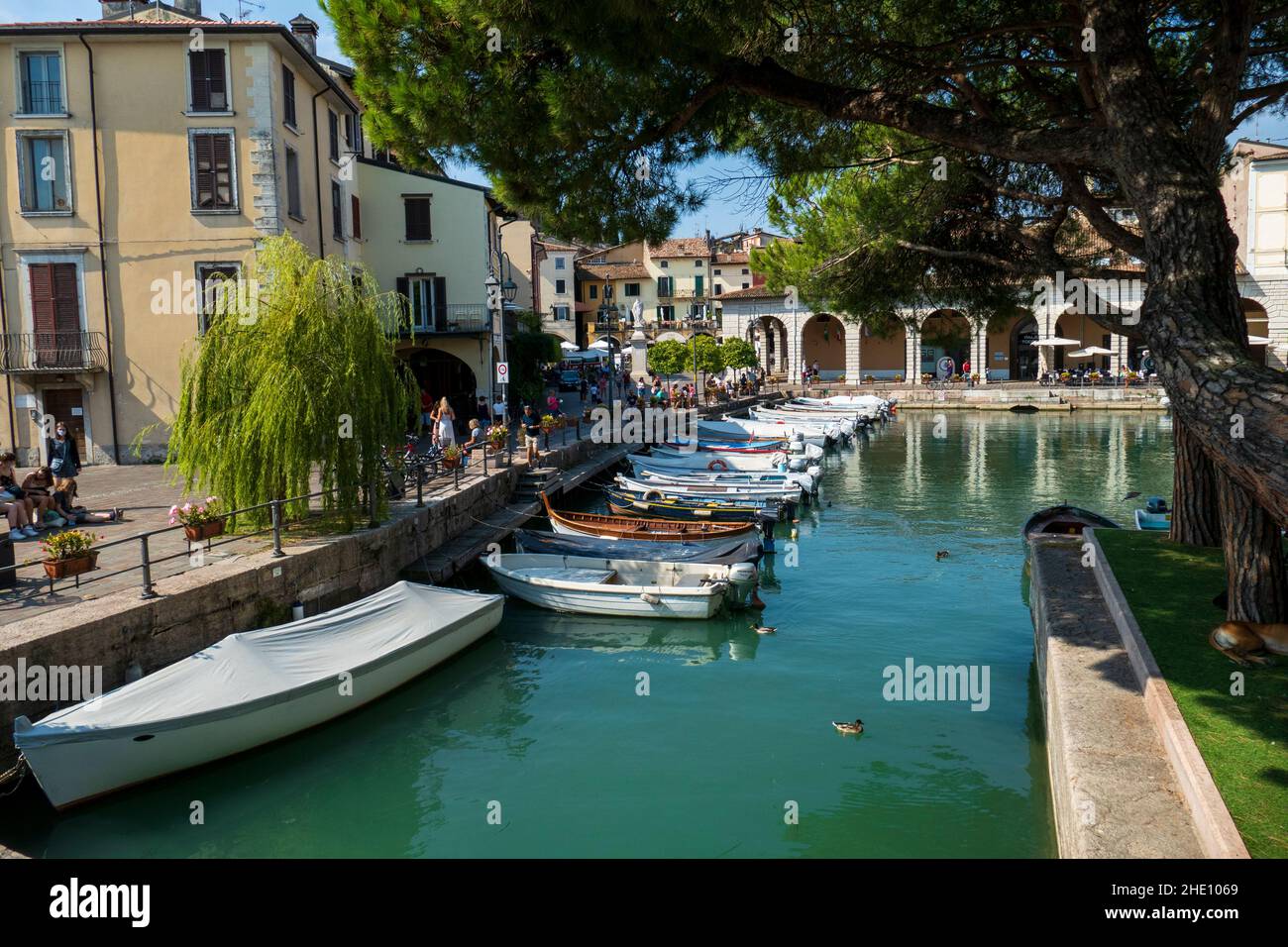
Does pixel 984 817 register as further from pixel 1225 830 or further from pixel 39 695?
pixel 39 695

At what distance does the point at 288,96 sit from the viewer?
25.1 meters

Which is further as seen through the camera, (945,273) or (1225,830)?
(945,273)

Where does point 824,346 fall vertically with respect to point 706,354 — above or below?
above

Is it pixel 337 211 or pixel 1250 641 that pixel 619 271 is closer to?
pixel 337 211

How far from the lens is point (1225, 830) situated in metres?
5.66

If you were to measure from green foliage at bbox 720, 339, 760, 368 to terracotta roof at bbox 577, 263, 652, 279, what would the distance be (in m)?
31.2

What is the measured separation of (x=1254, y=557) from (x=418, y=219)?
28.0m

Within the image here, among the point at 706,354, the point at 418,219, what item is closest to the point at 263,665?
the point at 418,219

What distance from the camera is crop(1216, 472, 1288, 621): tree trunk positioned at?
9.12m

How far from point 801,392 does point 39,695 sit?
52.6 m

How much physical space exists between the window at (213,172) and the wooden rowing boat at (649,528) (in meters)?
10.9

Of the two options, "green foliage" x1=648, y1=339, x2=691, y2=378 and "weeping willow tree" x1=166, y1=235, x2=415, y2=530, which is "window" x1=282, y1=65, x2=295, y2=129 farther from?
"green foliage" x1=648, y1=339, x2=691, y2=378
